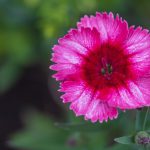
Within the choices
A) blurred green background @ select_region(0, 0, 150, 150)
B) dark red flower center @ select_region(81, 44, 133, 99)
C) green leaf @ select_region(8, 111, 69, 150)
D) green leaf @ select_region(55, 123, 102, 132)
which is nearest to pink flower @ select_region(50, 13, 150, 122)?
dark red flower center @ select_region(81, 44, 133, 99)

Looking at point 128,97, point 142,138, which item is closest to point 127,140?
point 142,138

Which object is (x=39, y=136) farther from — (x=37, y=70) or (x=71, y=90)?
(x=71, y=90)

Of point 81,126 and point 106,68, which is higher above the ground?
point 106,68

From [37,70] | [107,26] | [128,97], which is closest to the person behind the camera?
[128,97]

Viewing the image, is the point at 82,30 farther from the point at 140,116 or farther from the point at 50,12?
the point at 50,12

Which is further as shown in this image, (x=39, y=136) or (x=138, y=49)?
(x=39, y=136)

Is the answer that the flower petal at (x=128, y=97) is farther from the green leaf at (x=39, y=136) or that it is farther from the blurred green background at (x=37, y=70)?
the green leaf at (x=39, y=136)
